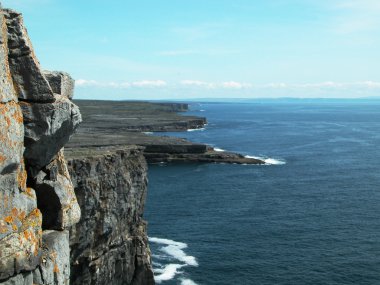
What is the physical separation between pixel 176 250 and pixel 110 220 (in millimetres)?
17728

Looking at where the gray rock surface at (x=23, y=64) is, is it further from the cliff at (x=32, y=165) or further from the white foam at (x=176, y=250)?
the white foam at (x=176, y=250)

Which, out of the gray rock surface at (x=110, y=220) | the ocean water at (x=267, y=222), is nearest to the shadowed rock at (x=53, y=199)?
the gray rock surface at (x=110, y=220)

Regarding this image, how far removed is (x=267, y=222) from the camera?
226 ft

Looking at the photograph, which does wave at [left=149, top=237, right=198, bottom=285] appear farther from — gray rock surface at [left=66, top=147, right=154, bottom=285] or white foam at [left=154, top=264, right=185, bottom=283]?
gray rock surface at [left=66, top=147, right=154, bottom=285]

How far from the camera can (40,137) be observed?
10.7 m

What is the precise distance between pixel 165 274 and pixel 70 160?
19.4m

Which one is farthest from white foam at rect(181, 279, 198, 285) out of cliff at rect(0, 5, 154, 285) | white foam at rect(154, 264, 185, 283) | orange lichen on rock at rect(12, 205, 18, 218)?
orange lichen on rock at rect(12, 205, 18, 218)

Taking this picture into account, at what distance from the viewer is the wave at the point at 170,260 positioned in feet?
171

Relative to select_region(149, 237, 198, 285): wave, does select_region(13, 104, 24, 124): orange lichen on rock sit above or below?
above

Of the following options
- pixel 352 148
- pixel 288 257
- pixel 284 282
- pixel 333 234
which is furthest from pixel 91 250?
pixel 352 148

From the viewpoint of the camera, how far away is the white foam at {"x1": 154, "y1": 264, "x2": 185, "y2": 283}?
51606mm

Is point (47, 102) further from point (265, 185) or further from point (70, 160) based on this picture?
point (265, 185)

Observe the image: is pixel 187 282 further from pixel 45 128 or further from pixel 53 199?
pixel 45 128

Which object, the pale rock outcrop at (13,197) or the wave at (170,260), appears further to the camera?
the wave at (170,260)
